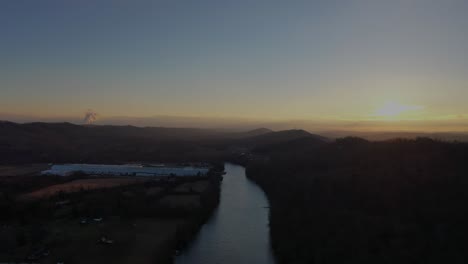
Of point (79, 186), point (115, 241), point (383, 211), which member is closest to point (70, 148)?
point (79, 186)

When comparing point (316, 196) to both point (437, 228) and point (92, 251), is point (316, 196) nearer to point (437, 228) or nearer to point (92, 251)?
point (437, 228)

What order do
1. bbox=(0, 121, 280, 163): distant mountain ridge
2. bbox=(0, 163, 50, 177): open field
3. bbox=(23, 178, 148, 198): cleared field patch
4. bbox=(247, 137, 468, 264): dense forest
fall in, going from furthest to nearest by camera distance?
bbox=(0, 121, 280, 163): distant mountain ridge < bbox=(0, 163, 50, 177): open field < bbox=(23, 178, 148, 198): cleared field patch < bbox=(247, 137, 468, 264): dense forest

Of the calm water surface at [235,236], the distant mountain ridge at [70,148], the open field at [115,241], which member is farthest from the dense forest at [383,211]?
the distant mountain ridge at [70,148]

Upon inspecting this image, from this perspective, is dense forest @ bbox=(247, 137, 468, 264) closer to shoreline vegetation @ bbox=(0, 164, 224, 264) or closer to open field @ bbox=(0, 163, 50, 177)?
shoreline vegetation @ bbox=(0, 164, 224, 264)

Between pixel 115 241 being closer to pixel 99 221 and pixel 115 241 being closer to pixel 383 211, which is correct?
pixel 99 221

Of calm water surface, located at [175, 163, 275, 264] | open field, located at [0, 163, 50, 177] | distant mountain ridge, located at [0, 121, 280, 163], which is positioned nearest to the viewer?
calm water surface, located at [175, 163, 275, 264]

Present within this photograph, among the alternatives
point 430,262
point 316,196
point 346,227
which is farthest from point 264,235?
point 430,262

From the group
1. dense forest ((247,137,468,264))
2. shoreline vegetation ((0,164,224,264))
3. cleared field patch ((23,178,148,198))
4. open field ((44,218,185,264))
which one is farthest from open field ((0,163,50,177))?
dense forest ((247,137,468,264))
